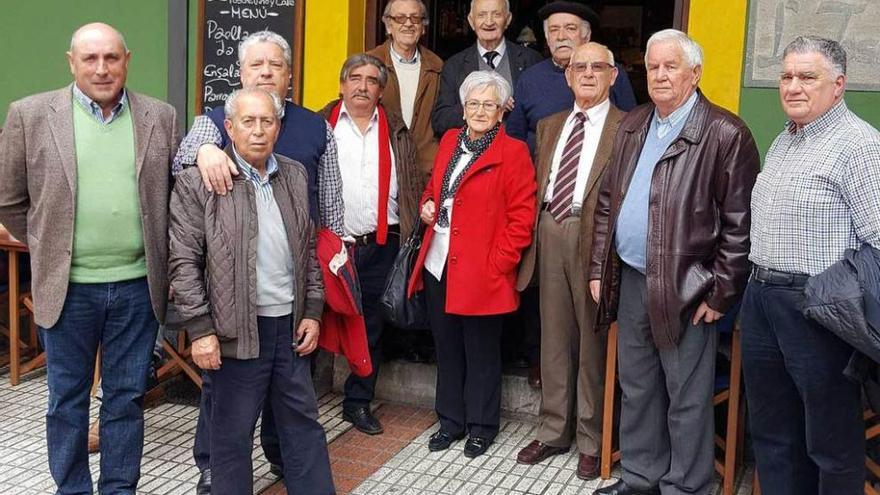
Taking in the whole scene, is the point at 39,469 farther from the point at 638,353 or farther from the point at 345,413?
the point at 638,353

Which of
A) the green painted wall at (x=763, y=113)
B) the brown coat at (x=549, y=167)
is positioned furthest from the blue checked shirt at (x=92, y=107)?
the green painted wall at (x=763, y=113)

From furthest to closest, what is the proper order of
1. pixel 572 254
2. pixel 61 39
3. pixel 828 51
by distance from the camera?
pixel 61 39 → pixel 572 254 → pixel 828 51

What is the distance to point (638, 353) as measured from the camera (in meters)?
3.81

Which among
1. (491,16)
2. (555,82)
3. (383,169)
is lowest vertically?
(383,169)

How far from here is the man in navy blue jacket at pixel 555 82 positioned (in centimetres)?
450

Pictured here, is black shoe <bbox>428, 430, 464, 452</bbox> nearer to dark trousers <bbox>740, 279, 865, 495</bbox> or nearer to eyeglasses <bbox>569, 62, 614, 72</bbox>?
dark trousers <bbox>740, 279, 865, 495</bbox>

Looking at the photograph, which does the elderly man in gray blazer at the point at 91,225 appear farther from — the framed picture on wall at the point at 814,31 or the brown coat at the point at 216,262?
the framed picture on wall at the point at 814,31

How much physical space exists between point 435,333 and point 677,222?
→ 1.43m

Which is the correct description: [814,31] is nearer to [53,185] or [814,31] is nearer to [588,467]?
[588,467]

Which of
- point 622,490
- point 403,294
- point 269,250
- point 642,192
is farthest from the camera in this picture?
point 403,294

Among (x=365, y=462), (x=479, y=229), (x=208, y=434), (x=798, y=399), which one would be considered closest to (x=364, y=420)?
(x=365, y=462)

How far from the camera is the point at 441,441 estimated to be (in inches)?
177

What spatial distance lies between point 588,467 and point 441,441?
0.75 m

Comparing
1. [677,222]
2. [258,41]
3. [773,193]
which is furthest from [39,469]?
[773,193]
